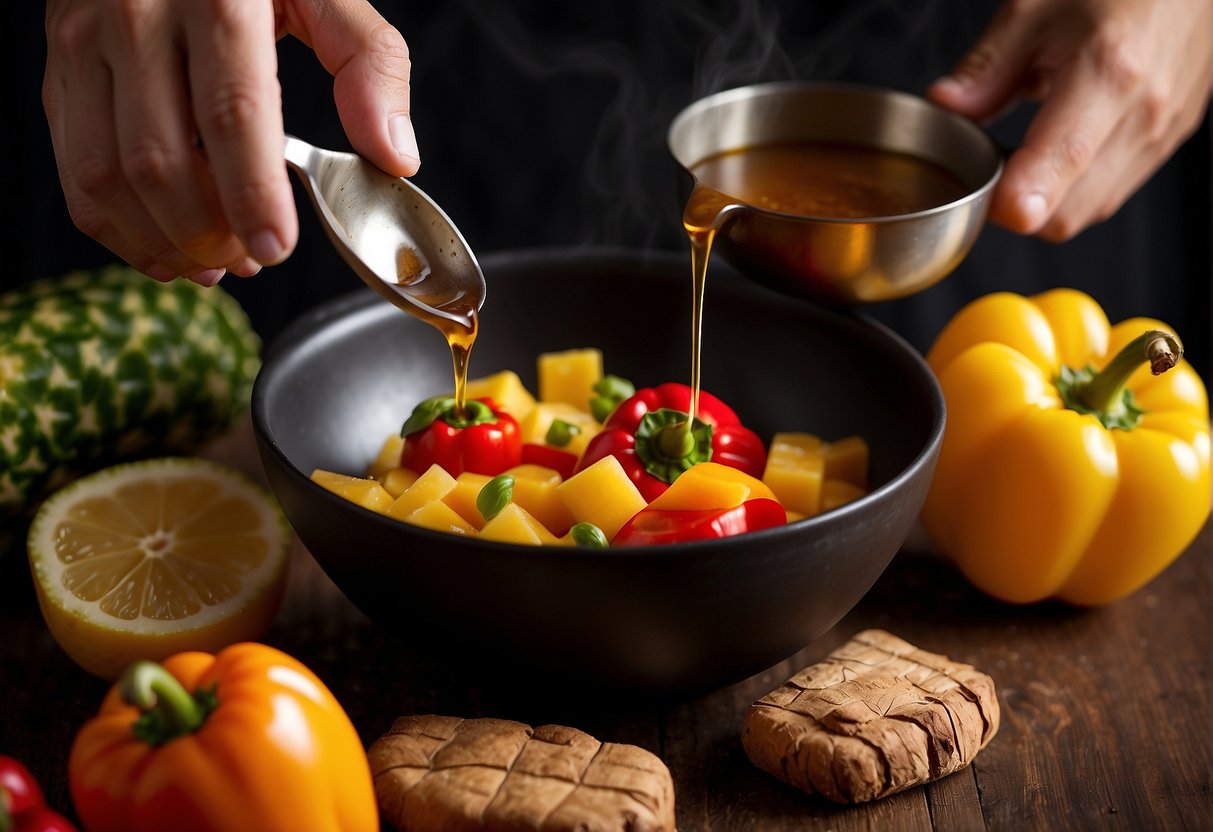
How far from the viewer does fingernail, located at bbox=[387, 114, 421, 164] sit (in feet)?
5.72

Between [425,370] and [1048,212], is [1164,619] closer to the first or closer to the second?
[1048,212]

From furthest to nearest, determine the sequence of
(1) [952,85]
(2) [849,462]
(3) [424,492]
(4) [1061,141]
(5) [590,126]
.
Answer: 1. (5) [590,126]
2. (1) [952,85]
3. (4) [1061,141]
4. (2) [849,462]
5. (3) [424,492]

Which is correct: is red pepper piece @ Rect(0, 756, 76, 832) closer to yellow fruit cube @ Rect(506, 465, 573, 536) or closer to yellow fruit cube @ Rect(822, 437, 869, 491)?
yellow fruit cube @ Rect(506, 465, 573, 536)

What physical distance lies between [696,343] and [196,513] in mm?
886

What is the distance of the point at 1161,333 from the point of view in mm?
1987

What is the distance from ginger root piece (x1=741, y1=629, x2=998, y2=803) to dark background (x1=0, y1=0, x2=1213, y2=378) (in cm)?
128

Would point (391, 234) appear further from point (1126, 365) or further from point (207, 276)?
point (1126, 365)

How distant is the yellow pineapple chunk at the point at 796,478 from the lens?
6.50ft

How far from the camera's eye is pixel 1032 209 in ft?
7.11

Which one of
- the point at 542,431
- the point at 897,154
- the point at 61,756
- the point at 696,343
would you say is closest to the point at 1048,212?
the point at 897,154

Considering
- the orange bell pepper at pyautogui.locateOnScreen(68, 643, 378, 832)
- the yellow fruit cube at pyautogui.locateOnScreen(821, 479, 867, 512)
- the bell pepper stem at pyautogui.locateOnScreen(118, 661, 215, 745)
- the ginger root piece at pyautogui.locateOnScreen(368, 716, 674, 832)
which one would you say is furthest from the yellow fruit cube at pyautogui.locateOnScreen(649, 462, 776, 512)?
the bell pepper stem at pyautogui.locateOnScreen(118, 661, 215, 745)

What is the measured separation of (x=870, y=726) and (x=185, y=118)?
1.19 metres

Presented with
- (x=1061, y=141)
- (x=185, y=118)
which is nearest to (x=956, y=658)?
(x=1061, y=141)

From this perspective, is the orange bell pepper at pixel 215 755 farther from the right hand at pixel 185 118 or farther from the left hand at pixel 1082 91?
the left hand at pixel 1082 91
